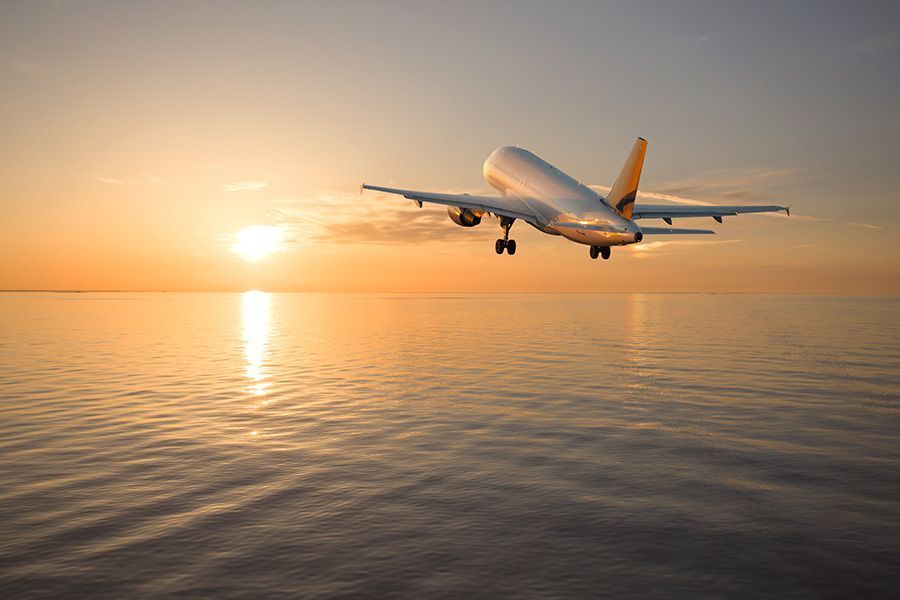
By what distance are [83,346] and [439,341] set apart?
43992 mm

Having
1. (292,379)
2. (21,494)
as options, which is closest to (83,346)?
(292,379)

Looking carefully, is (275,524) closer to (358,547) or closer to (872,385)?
(358,547)

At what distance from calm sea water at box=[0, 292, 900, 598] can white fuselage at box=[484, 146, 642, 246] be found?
11.4 meters

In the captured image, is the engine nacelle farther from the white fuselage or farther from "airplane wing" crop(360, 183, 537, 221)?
the white fuselage

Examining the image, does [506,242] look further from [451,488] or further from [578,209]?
[451,488]

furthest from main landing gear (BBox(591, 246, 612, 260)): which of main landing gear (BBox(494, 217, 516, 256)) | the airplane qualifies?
main landing gear (BBox(494, 217, 516, 256))

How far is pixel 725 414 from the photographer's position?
34.9 m

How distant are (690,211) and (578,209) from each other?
8.73m

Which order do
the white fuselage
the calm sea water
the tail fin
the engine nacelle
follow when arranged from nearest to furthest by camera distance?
the calm sea water, the white fuselage, the tail fin, the engine nacelle

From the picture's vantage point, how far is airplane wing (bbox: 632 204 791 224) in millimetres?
50094

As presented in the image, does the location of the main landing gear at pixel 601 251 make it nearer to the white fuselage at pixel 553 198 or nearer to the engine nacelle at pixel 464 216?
the white fuselage at pixel 553 198

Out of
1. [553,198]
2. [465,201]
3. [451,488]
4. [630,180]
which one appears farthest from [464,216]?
[451,488]

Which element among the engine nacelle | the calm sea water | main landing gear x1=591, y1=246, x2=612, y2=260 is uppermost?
the engine nacelle

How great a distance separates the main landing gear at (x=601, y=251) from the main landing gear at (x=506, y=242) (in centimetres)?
677
